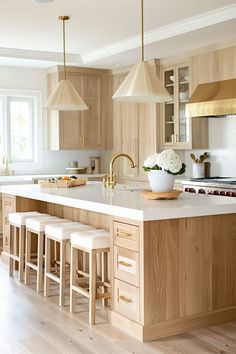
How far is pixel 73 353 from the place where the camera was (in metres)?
3.47

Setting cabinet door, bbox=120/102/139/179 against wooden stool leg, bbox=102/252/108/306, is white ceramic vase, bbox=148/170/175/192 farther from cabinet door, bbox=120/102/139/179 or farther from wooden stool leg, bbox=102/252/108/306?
cabinet door, bbox=120/102/139/179

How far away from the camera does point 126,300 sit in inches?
152

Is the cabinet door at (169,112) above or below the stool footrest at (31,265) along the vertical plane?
above

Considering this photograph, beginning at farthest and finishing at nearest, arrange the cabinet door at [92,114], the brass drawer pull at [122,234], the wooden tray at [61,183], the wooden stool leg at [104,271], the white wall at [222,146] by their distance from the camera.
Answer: the cabinet door at [92,114]
the white wall at [222,146]
the wooden tray at [61,183]
the wooden stool leg at [104,271]
the brass drawer pull at [122,234]

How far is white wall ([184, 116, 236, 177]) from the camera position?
22.5 ft

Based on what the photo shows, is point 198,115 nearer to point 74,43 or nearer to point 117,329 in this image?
point 74,43

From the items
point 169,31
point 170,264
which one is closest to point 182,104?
point 169,31

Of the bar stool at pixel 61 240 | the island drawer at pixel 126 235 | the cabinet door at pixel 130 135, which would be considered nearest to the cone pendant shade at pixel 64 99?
the bar stool at pixel 61 240

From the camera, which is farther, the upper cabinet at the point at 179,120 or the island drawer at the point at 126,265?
the upper cabinet at the point at 179,120

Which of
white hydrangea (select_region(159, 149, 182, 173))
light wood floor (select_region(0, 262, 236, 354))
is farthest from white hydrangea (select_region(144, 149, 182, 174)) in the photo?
light wood floor (select_region(0, 262, 236, 354))

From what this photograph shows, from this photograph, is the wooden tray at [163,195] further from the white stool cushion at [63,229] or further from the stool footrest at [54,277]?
the stool footrest at [54,277]

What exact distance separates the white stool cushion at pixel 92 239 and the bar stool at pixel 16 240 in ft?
4.06

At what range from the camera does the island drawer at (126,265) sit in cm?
375

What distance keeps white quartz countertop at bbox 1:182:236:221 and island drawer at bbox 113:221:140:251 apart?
0.08 m
